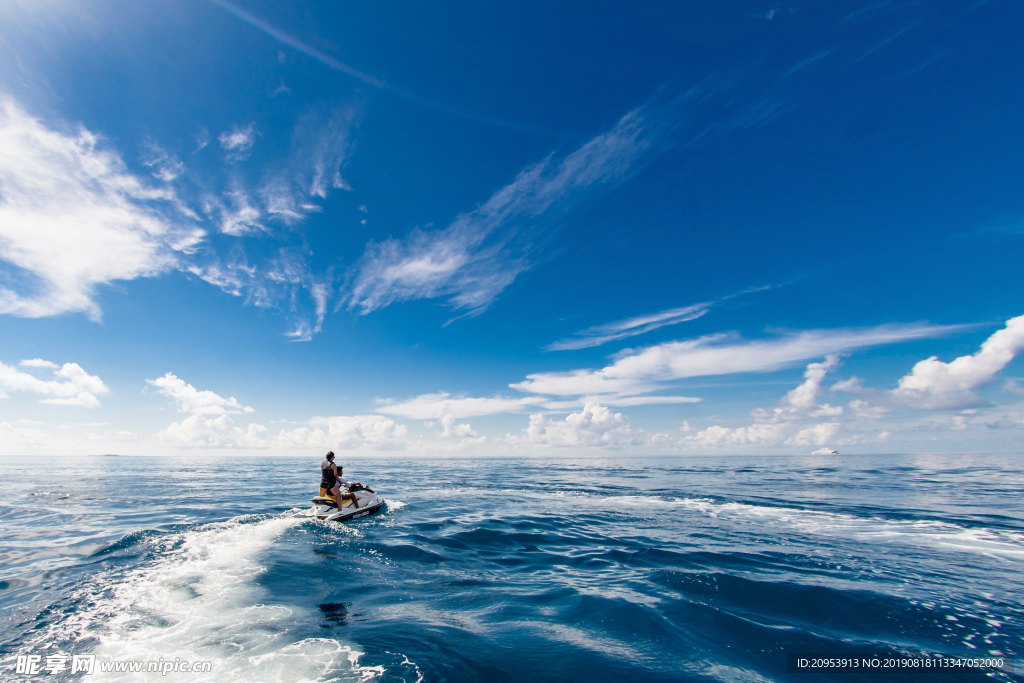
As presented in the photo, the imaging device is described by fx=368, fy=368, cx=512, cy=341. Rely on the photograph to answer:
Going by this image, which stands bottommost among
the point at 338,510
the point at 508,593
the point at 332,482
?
the point at 508,593

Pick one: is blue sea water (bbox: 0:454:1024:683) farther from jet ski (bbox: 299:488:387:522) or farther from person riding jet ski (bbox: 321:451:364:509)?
person riding jet ski (bbox: 321:451:364:509)

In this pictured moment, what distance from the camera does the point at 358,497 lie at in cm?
2188

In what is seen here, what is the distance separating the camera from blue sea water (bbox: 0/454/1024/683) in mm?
7621

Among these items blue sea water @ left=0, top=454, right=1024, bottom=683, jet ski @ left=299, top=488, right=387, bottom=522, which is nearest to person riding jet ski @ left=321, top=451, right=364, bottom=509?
jet ski @ left=299, top=488, right=387, bottom=522

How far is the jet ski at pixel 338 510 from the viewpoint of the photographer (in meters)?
20.0

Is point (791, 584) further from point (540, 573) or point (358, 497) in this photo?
point (358, 497)

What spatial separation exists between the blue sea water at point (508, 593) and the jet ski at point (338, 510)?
785 mm

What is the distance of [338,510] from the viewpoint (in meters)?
20.2

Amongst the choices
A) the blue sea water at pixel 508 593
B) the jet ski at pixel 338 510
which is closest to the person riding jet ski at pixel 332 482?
the jet ski at pixel 338 510

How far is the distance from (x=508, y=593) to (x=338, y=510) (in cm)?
1320

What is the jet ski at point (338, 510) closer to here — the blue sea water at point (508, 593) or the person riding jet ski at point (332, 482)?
the person riding jet ski at point (332, 482)

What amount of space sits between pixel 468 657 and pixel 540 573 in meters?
5.93

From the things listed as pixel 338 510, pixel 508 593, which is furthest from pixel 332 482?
pixel 508 593

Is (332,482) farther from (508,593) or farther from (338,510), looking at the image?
(508,593)
